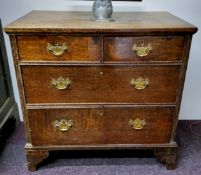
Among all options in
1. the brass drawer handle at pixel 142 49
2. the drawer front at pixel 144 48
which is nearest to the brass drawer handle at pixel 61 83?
the drawer front at pixel 144 48

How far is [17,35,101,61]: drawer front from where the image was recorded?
111 centimetres

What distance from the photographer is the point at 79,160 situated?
4.98 ft

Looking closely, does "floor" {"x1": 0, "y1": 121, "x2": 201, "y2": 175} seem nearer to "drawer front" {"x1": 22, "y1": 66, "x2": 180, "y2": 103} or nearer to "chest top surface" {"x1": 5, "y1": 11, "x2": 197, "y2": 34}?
"drawer front" {"x1": 22, "y1": 66, "x2": 180, "y2": 103}

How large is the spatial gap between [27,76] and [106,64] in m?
0.39

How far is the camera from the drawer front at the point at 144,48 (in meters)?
1.12

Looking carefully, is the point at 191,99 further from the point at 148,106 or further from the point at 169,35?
the point at 169,35

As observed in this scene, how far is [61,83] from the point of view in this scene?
121 centimetres

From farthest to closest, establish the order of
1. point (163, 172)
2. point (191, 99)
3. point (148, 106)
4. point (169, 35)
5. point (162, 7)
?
point (191, 99), point (162, 7), point (163, 172), point (148, 106), point (169, 35)

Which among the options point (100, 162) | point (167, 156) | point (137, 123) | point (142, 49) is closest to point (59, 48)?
point (142, 49)

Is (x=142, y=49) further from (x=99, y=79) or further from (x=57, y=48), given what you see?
(x=57, y=48)

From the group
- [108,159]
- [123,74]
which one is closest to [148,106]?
[123,74]

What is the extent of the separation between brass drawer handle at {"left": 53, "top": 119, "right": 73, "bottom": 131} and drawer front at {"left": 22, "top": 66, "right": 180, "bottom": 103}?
0.12m

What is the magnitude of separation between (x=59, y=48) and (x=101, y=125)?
19.0 inches

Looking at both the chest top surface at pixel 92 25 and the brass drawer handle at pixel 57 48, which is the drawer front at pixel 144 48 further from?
the brass drawer handle at pixel 57 48
